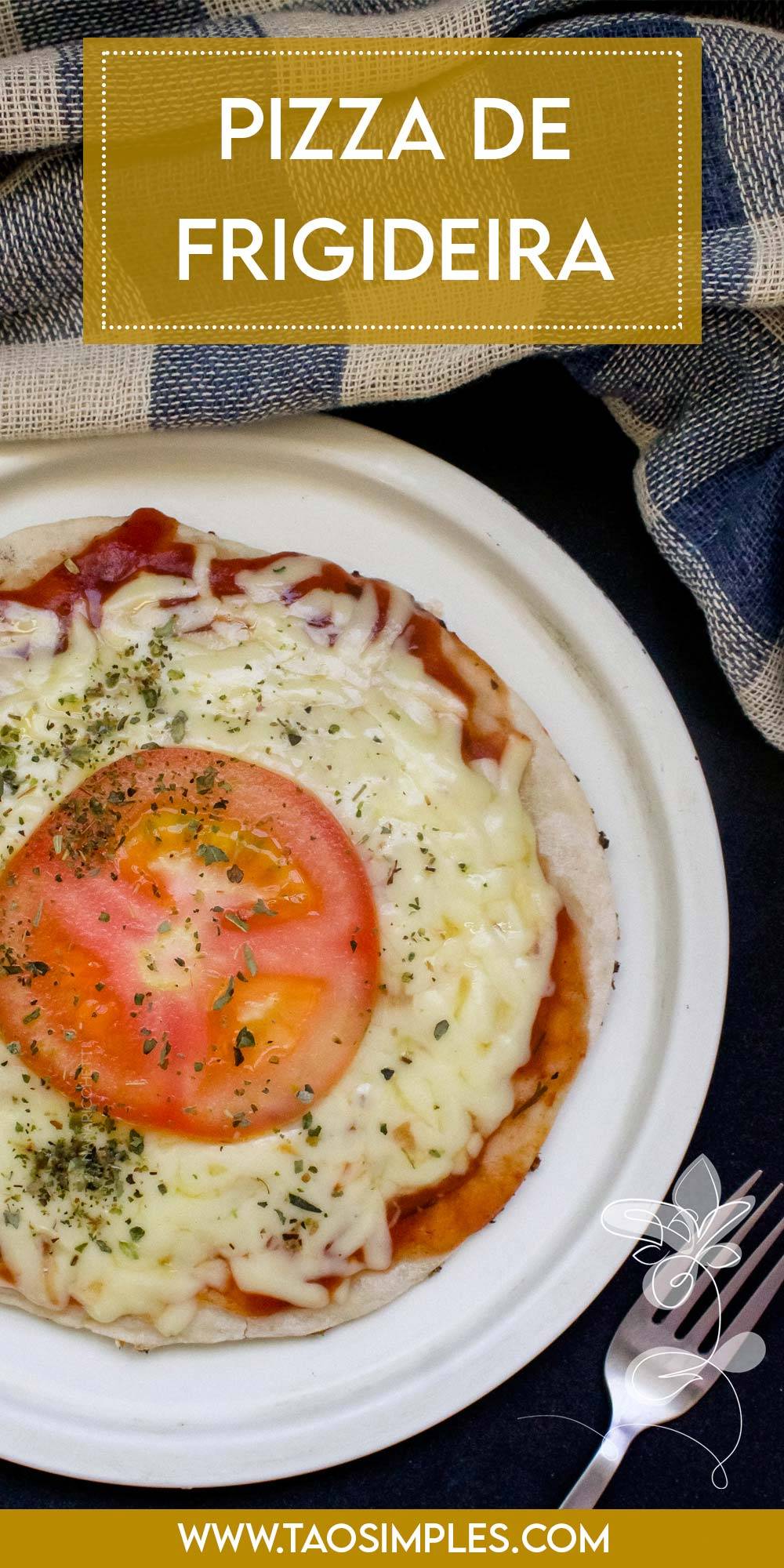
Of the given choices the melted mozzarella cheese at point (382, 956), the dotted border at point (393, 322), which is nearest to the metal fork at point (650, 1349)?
the melted mozzarella cheese at point (382, 956)

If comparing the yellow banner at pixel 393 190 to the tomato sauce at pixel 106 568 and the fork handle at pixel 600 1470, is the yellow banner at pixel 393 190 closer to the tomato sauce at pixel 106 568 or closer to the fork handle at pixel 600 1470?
the tomato sauce at pixel 106 568

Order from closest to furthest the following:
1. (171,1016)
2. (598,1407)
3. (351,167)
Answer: (171,1016)
(351,167)
(598,1407)

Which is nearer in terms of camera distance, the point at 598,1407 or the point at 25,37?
the point at 25,37

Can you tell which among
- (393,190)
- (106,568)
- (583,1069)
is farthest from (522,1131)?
(393,190)

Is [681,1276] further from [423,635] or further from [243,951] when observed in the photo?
[423,635]

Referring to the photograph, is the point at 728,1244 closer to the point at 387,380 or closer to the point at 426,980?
the point at 426,980

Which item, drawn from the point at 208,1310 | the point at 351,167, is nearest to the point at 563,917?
the point at 208,1310
